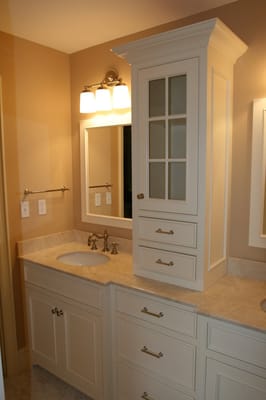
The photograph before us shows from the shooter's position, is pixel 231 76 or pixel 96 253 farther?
pixel 96 253

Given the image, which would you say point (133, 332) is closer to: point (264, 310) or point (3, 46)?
point (264, 310)

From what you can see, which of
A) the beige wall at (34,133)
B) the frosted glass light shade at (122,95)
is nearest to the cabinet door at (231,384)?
the beige wall at (34,133)

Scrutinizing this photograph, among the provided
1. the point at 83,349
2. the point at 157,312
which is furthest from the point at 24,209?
the point at 157,312

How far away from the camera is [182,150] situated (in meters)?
1.70

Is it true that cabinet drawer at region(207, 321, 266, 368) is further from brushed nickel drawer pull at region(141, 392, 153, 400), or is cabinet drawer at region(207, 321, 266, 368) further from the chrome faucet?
the chrome faucet

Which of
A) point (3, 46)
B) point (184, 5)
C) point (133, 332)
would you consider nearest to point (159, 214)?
point (133, 332)

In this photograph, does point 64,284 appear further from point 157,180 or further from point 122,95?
point 122,95

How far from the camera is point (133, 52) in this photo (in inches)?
69.3

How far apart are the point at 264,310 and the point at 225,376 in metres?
0.36

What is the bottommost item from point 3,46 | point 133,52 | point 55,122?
point 55,122

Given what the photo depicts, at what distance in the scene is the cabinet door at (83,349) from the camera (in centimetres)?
195

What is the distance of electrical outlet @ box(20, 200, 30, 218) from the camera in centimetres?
237

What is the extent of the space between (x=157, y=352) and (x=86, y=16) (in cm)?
202

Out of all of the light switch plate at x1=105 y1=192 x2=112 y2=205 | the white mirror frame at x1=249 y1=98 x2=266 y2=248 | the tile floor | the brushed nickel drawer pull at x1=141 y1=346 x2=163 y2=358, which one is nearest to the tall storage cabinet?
the white mirror frame at x1=249 y1=98 x2=266 y2=248
